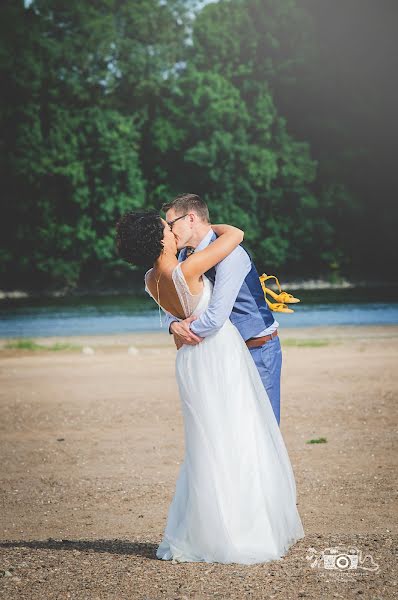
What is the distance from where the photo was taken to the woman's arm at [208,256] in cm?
564

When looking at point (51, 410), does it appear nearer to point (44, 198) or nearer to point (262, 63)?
point (44, 198)

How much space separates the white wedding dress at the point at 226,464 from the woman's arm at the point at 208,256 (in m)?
0.07

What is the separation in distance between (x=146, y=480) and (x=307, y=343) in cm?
1714

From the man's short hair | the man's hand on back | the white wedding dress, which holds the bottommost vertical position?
the white wedding dress

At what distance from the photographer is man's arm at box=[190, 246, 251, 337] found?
223 inches

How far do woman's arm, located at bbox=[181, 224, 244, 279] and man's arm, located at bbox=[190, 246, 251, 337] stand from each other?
0.06 metres

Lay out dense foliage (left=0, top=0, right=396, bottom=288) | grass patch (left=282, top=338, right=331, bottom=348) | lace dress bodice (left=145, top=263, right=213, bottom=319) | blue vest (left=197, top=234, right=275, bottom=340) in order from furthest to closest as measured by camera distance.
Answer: dense foliage (left=0, top=0, right=396, bottom=288) < grass patch (left=282, top=338, right=331, bottom=348) < blue vest (left=197, top=234, right=275, bottom=340) < lace dress bodice (left=145, top=263, right=213, bottom=319)

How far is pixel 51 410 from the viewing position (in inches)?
569

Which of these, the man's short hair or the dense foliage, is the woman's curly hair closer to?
the man's short hair

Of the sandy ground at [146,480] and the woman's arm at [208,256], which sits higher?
the woman's arm at [208,256]

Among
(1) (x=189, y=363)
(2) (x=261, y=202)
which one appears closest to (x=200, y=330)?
(1) (x=189, y=363)

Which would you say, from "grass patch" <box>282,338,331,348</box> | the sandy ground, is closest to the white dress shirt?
the sandy ground

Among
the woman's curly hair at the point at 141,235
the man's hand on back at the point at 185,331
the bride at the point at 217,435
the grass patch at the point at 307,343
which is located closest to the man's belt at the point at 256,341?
the bride at the point at 217,435
